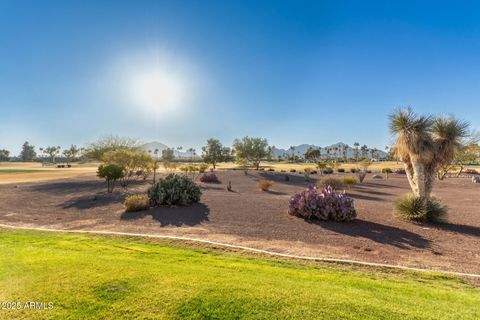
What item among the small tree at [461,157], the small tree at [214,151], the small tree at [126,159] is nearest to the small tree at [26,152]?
the small tree at [214,151]

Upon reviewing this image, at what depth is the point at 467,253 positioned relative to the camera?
1020 cm

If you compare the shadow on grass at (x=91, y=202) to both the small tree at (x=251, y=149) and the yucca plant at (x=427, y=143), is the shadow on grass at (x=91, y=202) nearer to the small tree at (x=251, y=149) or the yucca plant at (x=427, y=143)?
the yucca plant at (x=427, y=143)

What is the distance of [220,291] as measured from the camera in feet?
16.8

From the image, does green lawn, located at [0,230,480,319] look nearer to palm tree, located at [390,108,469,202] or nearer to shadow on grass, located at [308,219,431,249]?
shadow on grass, located at [308,219,431,249]

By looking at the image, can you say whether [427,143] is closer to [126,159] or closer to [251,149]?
[126,159]

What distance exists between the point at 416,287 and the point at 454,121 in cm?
1280

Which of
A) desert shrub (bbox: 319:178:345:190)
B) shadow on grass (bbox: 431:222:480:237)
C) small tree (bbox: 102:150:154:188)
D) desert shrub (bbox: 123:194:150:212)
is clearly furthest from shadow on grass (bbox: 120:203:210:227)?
small tree (bbox: 102:150:154:188)

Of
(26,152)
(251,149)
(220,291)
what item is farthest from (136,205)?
(26,152)

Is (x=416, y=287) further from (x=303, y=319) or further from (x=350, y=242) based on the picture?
(x=350, y=242)

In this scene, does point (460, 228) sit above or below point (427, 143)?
below

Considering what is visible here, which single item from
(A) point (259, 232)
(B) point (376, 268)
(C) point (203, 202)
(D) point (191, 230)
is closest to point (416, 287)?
(B) point (376, 268)

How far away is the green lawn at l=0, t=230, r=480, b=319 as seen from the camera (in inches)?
178

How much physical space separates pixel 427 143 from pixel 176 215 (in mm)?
14125

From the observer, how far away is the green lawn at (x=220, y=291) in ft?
14.8
